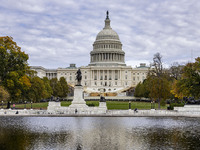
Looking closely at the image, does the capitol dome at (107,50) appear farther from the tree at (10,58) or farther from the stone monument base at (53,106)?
the stone monument base at (53,106)

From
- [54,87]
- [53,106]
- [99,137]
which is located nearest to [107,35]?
[54,87]

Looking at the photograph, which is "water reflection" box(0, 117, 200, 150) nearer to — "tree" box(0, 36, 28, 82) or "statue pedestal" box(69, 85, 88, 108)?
"statue pedestal" box(69, 85, 88, 108)

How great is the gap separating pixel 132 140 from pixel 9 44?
40.1m

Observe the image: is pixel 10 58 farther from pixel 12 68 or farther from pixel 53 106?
pixel 53 106

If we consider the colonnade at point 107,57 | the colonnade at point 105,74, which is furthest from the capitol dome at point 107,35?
the colonnade at point 105,74

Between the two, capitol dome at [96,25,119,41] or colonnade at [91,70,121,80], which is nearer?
colonnade at [91,70,121,80]

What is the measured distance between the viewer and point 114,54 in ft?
587

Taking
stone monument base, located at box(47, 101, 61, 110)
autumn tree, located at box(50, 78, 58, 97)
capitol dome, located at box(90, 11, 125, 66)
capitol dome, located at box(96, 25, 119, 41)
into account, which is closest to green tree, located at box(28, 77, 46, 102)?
stone monument base, located at box(47, 101, 61, 110)

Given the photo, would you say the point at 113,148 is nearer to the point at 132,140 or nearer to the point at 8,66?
the point at 132,140

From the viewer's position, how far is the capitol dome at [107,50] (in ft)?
584

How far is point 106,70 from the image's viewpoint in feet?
567

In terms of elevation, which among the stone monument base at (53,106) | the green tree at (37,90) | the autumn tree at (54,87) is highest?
the autumn tree at (54,87)

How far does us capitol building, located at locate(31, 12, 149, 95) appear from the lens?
565 ft

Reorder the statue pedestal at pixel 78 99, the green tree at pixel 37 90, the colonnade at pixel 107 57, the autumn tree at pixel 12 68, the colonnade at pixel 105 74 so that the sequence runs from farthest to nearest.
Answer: the colonnade at pixel 107 57, the colonnade at pixel 105 74, the green tree at pixel 37 90, the autumn tree at pixel 12 68, the statue pedestal at pixel 78 99
